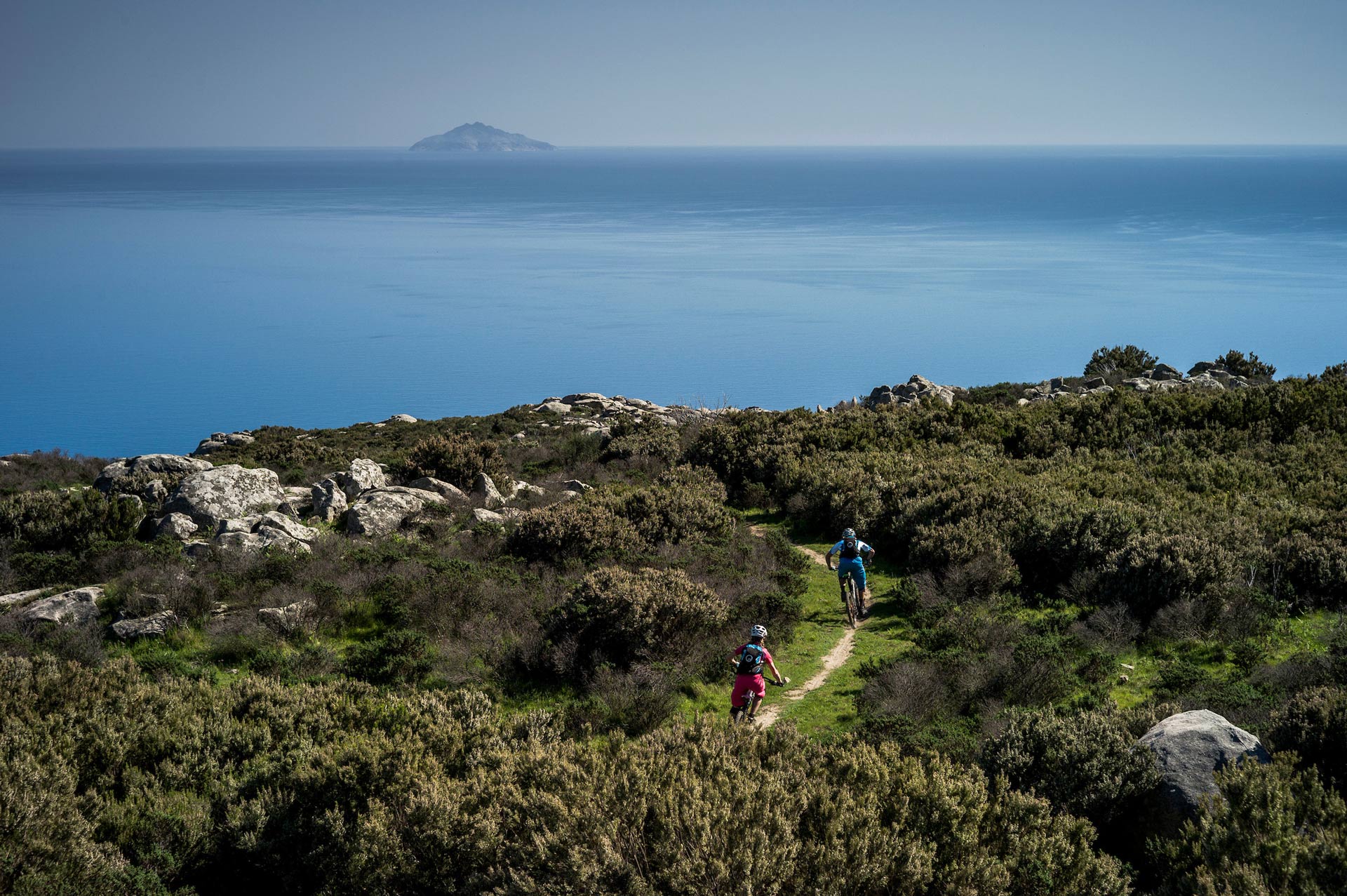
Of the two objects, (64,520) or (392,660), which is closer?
(392,660)

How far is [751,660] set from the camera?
1127 centimetres

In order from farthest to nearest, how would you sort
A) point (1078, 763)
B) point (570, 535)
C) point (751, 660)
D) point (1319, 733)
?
point (570, 535), point (751, 660), point (1319, 733), point (1078, 763)

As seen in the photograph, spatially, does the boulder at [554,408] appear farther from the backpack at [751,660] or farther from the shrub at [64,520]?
the backpack at [751,660]

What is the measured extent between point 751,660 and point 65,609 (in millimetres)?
11257

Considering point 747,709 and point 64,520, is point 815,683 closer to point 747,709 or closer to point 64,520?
point 747,709

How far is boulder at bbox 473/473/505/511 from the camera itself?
2133 cm

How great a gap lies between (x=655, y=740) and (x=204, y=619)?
30.4 feet

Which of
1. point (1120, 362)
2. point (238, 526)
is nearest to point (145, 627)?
point (238, 526)

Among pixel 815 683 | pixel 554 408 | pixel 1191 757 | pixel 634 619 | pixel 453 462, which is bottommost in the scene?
pixel 554 408

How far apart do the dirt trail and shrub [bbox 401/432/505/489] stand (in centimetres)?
1231

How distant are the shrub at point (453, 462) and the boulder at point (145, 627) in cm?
995

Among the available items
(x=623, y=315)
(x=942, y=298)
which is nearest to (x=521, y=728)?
(x=623, y=315)

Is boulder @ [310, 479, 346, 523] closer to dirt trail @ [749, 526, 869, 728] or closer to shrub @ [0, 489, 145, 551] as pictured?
shrub @ [0, 489, 145, 551]

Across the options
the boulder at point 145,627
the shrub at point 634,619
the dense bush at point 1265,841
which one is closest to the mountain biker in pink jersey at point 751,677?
the shrub at point 634,619
